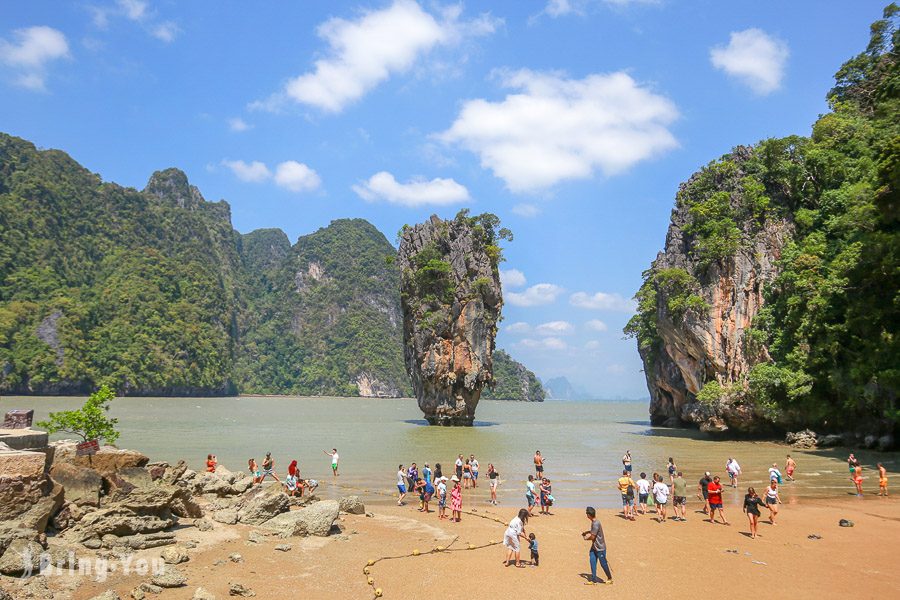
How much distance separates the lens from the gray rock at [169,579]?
8305 millimetres

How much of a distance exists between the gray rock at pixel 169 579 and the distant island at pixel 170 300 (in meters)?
44.6

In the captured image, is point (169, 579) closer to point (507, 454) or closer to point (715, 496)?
point (715, 496)

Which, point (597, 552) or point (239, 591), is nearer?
point (239, 591)

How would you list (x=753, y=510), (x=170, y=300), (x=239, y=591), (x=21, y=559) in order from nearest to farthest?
(x=21, y=559)
(x=239, y=591)
(x=753, y=510)
(x=170, y=300)

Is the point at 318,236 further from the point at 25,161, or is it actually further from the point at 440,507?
the point at 440,507

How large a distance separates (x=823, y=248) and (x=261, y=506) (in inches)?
1243

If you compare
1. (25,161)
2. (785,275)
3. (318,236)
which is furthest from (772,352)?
(318,236)

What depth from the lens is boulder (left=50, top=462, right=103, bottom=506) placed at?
416 inches

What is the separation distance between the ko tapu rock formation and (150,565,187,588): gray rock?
124 ft

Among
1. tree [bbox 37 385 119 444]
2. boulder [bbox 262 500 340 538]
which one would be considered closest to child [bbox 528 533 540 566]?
boulder [bbox 262 500 340 538]

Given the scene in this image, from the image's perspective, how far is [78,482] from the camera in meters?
10.7

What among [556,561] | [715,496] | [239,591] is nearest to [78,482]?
[239,591]

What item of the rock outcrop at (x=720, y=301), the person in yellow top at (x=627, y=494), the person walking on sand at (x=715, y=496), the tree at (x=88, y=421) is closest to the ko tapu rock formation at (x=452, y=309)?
the rock outcrop at (x=720, y=301)

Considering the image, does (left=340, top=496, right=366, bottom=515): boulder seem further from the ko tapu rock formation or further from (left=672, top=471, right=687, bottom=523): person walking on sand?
the ko tapu rock formation
